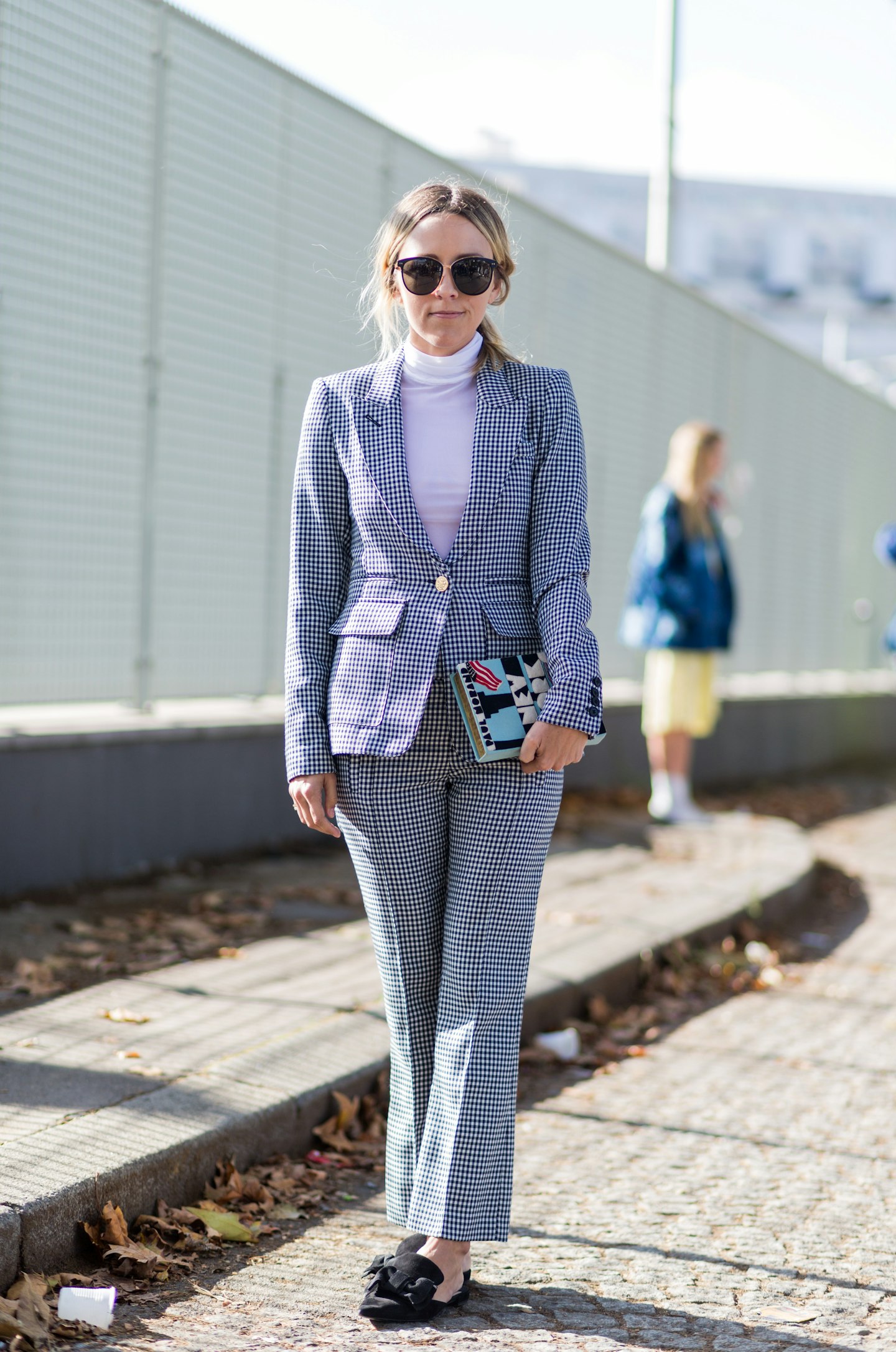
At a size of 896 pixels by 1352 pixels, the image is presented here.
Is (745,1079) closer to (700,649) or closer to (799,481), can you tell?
(700,649)

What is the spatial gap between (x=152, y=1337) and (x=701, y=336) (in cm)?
1120

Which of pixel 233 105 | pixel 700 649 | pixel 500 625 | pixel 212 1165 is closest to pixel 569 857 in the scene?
pixel 700 649

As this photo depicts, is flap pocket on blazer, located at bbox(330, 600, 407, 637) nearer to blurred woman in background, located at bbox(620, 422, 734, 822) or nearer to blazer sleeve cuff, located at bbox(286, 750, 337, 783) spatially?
blazer sleeve cuff, located at bbox(286, 750, 337, 783)

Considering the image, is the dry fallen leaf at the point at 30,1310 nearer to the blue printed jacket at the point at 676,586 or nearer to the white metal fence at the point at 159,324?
the white metal fence at the point at 159,324

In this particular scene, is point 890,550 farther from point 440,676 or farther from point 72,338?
point 440,676

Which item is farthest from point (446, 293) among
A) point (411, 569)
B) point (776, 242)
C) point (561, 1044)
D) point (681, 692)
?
point (776, 242)

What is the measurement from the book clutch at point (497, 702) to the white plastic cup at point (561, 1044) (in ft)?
8.05

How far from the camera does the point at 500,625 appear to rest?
302 cm

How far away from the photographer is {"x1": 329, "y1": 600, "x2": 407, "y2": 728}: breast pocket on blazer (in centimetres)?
298

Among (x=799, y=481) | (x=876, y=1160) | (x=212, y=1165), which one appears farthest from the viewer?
(x=799, y=481)

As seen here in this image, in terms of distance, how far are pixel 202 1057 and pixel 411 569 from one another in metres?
1.67

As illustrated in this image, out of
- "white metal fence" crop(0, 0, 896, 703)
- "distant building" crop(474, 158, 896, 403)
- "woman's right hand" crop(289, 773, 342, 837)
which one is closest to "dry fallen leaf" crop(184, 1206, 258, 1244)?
"woman's right hand" crop(289, 773, 342, 837)

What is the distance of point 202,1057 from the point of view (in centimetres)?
414

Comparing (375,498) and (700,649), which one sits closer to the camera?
(375,498)
